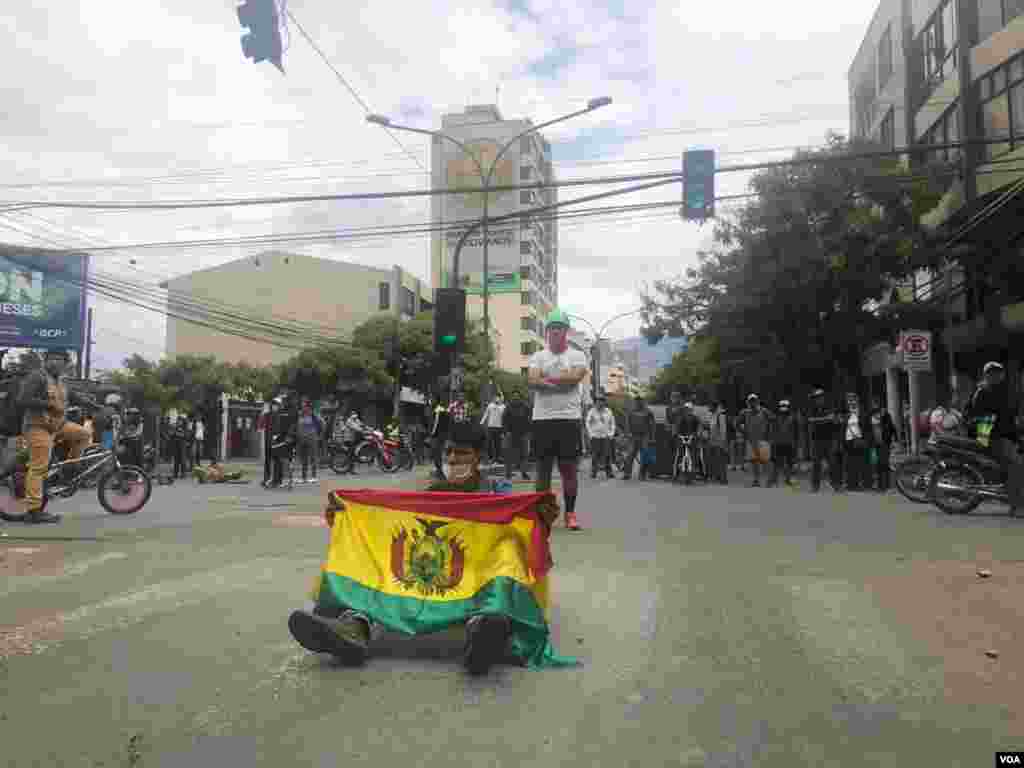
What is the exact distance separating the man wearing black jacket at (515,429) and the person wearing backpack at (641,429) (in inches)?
82.7

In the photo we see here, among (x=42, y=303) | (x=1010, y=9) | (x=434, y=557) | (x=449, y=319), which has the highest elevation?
(x=1010, y=9)

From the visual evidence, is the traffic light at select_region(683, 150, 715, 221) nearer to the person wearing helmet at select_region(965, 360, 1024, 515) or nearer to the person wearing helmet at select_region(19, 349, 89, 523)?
the person wearing helmet at select_region(965, 360, 1024, 515)

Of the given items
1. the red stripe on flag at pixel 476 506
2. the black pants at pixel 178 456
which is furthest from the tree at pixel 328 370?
the red stripe on flag at pixel 476 506

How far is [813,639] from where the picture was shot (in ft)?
14.1

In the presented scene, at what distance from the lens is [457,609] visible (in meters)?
4.07

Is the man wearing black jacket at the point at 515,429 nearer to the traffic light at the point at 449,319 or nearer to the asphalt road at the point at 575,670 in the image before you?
the traffic light at the point at 449,319

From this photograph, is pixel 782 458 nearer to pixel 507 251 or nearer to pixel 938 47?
pixel 938 47

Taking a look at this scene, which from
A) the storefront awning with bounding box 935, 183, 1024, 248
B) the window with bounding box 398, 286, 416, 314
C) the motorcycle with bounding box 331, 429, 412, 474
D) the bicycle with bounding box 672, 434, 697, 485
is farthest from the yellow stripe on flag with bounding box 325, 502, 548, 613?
the window with bounding box 398, 286, 416, 314

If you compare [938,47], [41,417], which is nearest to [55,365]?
[41,417]

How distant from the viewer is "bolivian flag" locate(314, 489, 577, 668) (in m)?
4.05

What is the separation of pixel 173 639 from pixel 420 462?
975 inches

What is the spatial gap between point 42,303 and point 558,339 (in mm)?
28154

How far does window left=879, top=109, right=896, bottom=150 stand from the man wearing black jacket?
61.3 ft

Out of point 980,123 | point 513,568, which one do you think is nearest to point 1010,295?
point 980,123
